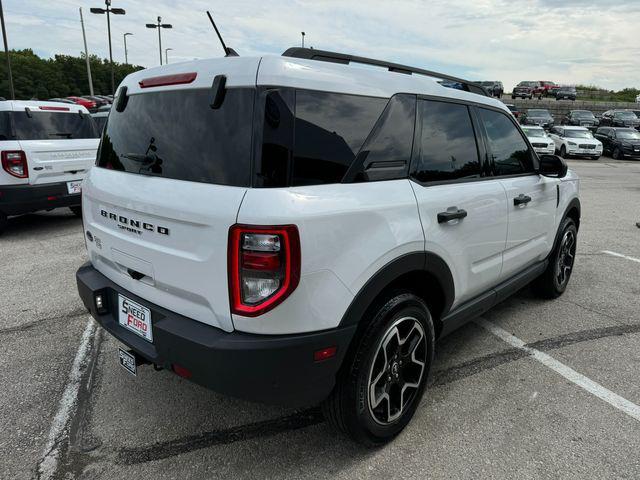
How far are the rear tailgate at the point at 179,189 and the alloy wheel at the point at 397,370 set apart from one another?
0.83 metres

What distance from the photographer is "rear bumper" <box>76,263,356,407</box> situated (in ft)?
6.12

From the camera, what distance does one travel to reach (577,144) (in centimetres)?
2130

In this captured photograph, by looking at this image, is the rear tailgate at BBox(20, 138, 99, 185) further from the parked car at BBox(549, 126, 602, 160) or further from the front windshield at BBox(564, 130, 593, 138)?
the front windshield at BBox(564, 130, 593, 138)

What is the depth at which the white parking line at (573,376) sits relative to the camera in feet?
9.12

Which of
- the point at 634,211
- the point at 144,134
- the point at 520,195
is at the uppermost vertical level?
the point at 144,134

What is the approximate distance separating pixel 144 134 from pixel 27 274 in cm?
360

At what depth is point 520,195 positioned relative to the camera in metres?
3.29

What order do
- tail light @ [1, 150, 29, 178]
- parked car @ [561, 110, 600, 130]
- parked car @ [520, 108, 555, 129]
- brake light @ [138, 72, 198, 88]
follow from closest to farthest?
brake light @ [138, 72, 198, 88]
tail light @ [1, 150, 29, 178]
parked car @ [520, 108, 555, 129]
parked car @ [561, 110, 600, 130]

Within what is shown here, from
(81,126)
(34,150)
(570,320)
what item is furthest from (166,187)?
(81,126)

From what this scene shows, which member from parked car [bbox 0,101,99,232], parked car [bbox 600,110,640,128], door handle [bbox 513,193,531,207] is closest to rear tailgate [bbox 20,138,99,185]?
parked car [bbox 0,101,99,232]

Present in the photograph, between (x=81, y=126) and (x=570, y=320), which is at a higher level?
(x=81, y=126)

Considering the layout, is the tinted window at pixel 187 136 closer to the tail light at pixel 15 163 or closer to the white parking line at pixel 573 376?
the white parking line at pixel 573 376

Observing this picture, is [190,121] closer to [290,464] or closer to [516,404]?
[290,464]

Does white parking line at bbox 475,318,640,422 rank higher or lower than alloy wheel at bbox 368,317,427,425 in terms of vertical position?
lower
